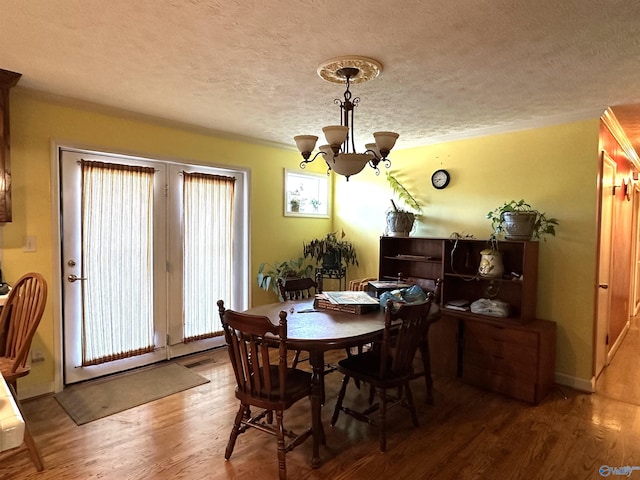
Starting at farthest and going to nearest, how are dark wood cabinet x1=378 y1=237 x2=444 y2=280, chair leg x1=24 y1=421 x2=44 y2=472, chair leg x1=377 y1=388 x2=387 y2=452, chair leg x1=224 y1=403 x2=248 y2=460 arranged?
dark wood cabinet x1=378 y1=237 x2=444 y2=280 < chair leg x1=377 y1=388 x2=387 y2=452 < chair leg x1=224 y1=403 x2=248 y2=460 < chair leg x1=24 y1=421 x2=44 y2=472

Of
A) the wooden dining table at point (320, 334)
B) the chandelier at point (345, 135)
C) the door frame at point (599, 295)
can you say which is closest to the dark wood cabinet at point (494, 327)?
the door frame at point (599, 295)

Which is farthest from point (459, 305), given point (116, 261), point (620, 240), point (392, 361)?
point (116, 261)

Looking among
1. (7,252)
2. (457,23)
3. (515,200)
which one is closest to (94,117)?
(7,252)

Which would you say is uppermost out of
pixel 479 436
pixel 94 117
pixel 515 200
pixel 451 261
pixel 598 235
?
pixel 94 117

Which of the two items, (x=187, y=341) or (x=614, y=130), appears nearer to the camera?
(x=614, y=130)

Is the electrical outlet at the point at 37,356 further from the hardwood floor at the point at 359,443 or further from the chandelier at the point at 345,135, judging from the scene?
the chandelier at the point at 345,135

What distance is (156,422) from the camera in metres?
2.66

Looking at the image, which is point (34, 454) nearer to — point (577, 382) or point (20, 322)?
point (20, 322)

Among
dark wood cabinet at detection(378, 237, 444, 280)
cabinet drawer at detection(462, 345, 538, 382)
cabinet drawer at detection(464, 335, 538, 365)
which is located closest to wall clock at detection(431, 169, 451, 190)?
dark wood cabinet at detection(378, 237, 444, 280)

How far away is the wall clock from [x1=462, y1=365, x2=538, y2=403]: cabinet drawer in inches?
72.7

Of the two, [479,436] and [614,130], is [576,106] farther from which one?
[479,436]

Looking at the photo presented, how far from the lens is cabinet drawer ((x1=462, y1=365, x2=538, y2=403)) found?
3.00 meters

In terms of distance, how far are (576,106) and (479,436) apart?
254 centimetres

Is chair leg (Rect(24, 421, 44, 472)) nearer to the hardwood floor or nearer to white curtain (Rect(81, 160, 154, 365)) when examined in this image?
the hardwood floor
